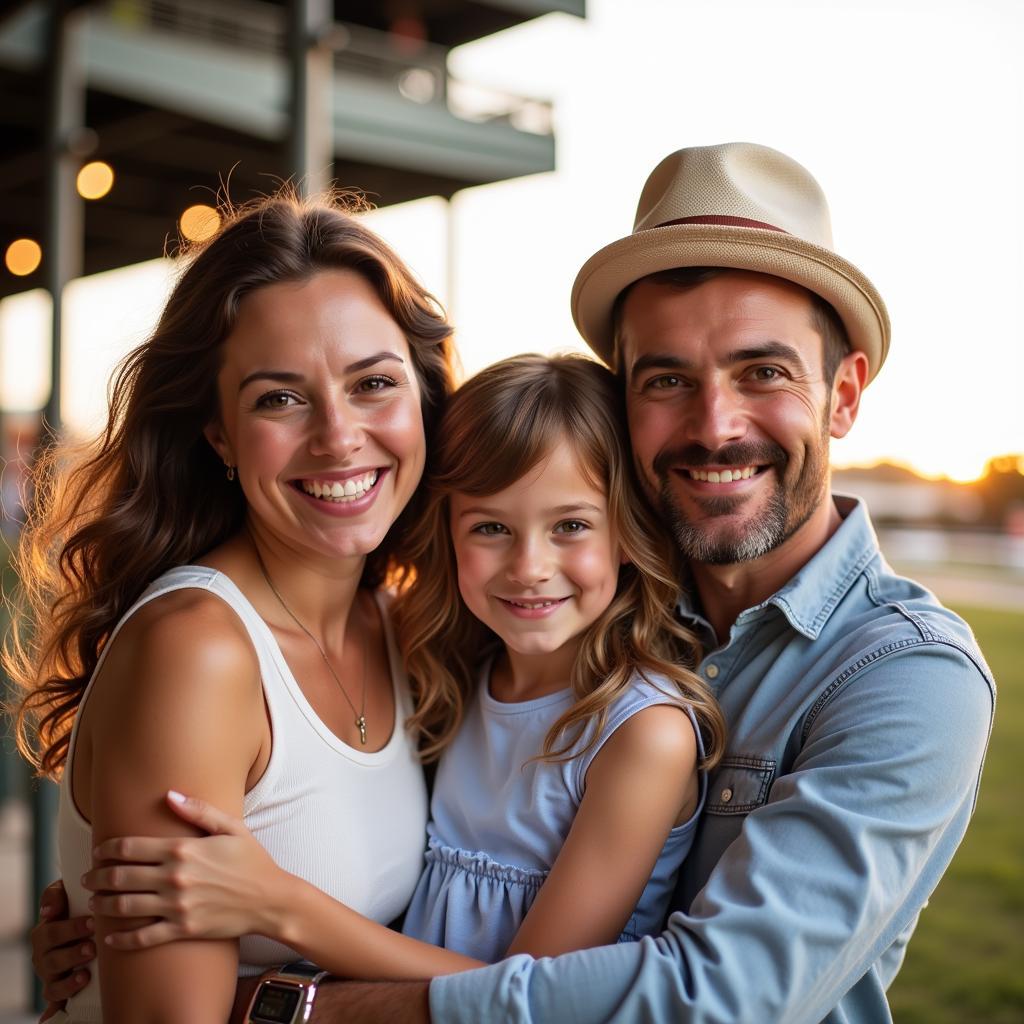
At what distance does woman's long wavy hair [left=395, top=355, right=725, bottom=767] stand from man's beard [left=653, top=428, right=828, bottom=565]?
0.07 m

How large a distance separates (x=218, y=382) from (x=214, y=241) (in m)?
0.26

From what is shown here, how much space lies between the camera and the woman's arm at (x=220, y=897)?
147 centimetres

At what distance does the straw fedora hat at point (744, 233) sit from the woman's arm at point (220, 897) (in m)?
1.10

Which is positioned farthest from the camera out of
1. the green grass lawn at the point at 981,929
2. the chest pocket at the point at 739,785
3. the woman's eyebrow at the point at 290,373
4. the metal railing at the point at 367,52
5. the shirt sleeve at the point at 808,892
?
the metal railing at the point at 367,52

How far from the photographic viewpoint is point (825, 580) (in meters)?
1.80

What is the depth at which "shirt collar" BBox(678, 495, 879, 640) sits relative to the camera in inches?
69.1

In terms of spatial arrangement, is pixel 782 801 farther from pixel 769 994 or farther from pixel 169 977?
pixel 169 977

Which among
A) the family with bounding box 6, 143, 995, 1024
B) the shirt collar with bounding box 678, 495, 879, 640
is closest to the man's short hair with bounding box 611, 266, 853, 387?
the family with bounding box 6, 143, 995, 1024

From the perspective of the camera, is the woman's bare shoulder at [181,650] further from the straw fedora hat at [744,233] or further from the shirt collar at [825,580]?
the straw fedora hat at [744,233]

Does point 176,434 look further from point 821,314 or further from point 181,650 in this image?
point 821,314

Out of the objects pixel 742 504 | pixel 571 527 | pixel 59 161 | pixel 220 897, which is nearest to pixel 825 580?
pixel 742 504

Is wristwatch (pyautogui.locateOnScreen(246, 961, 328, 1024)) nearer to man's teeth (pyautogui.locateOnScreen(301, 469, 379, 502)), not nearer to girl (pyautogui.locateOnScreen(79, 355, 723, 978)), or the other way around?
girl (pyautogui.locateOnScreen(79, 355, 723, 978))

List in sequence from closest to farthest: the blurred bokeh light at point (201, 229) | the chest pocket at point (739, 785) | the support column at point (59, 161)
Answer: the chest pocket at point (739, 785)
the blurred bokeh light at point (201, 229)
the support column at point (59, 161)

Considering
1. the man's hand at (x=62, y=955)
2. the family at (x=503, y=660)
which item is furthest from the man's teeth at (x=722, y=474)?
the man's hand at (x=62, y=955)
